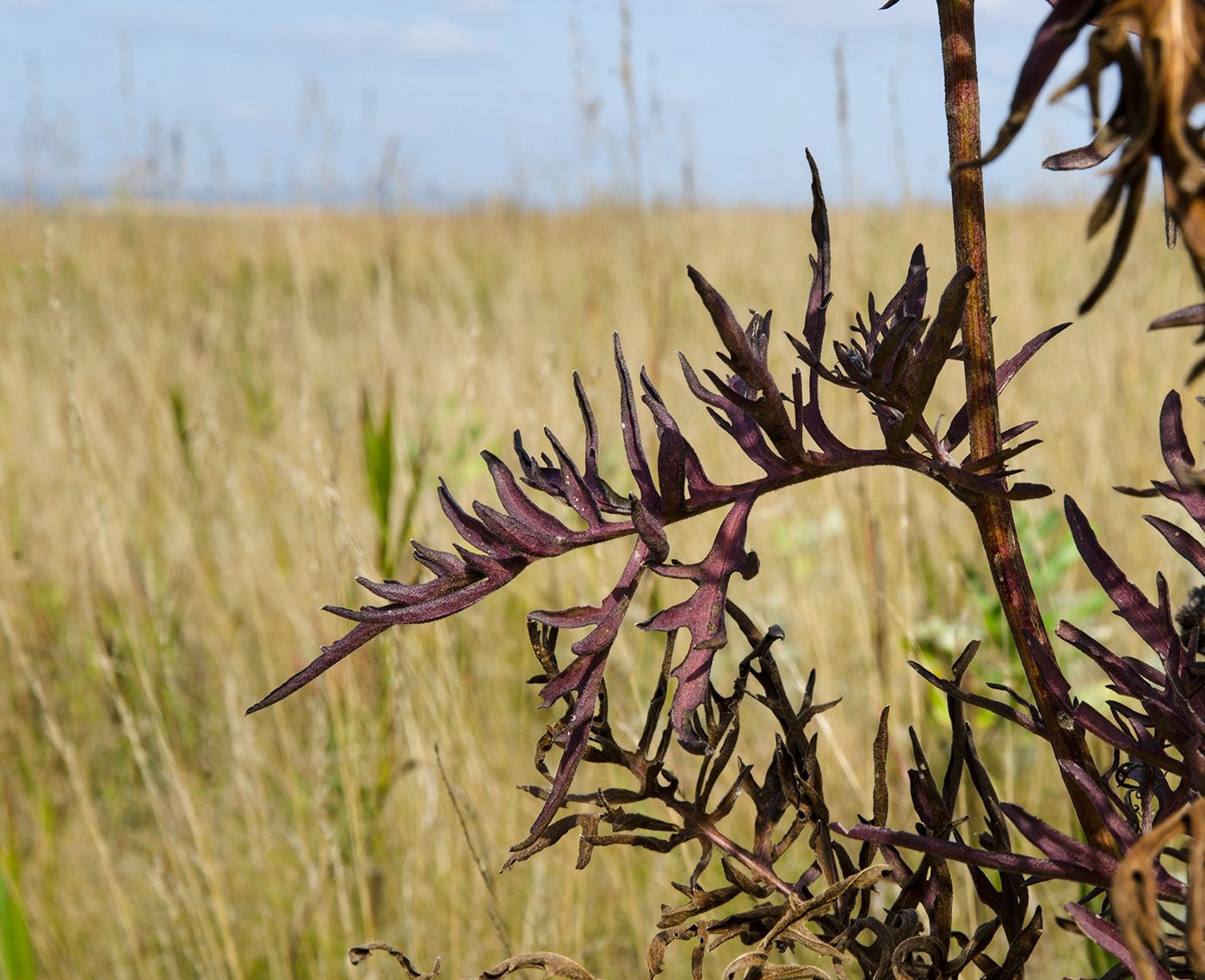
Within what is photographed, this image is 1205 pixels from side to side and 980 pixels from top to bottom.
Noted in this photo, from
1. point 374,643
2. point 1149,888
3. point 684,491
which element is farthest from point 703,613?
point 374,643

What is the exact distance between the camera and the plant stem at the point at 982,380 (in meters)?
0.33

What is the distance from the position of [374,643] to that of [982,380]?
125 cm

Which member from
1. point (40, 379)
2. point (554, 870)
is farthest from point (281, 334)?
point (554, 870)

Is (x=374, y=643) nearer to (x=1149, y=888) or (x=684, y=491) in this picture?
(x=684, y=491)

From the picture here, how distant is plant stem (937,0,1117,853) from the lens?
331mm

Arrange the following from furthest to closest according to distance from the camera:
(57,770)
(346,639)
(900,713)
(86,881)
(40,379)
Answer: (40,379)
(57,770)
(86,881)
(900,713)
(346,639)

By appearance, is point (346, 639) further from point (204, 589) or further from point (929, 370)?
point (204, 589)

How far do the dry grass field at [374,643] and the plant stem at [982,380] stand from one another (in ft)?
1.95

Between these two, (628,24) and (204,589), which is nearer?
(628,24)

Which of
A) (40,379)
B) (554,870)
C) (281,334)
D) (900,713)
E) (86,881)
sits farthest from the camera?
(281,334)

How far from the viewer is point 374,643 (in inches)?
58.1

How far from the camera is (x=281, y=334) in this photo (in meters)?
4.61

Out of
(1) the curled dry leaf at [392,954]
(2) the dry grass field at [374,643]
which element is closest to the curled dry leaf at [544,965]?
(1) the curled dry leaf at [392,954]

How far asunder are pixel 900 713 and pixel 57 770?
1.45 metres
